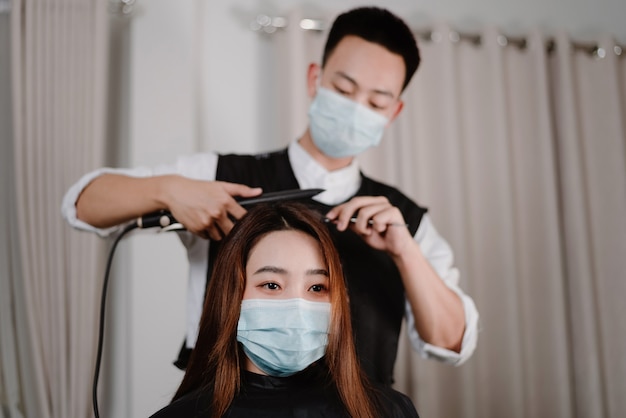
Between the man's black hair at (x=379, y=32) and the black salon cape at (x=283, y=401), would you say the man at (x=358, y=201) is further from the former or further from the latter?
the black salon cape at (x=283, y=401)

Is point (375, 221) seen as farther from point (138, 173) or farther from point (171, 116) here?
point (171, 116)

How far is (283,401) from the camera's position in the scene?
4.15ft

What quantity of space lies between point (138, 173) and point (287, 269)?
418 mm

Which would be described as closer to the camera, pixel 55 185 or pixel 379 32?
pixel 379 32

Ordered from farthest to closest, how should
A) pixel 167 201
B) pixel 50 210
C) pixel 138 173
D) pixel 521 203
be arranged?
pixel 521 203 < pixel 50 210 < pixel 138 173 < pixel 167 201

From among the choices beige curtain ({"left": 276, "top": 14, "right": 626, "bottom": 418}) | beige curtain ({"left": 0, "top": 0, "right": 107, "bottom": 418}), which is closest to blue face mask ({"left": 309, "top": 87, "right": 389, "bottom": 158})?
beige curtain ({"left": 276, "top": 14, "right": 626, "bottom": 418})

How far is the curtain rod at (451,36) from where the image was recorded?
7.93ft

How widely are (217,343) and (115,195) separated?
0.36 metres

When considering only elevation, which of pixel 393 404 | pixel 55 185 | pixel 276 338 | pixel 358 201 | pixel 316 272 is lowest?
pixel 393 404

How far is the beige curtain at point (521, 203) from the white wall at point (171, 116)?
16 cm

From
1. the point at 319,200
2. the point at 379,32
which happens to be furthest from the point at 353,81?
the point at 319,200

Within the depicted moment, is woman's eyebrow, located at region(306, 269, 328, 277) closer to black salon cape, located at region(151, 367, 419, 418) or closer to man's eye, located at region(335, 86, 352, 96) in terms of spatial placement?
black salon cape, located at region(151, 367, 419, 418)

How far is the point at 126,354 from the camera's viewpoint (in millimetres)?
2152

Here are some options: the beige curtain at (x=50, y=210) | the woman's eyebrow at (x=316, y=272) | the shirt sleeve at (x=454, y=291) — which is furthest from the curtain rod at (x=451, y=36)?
the woman's eyebrow at (x=316, y=272)
